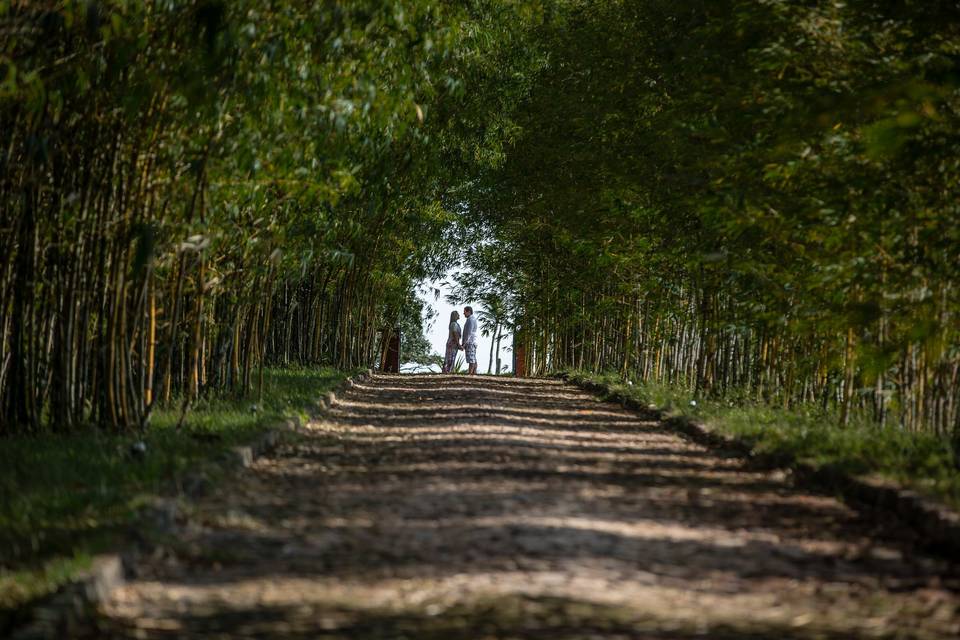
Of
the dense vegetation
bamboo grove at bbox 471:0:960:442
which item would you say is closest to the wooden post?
bamboo grove at bbox 471:0:960:442

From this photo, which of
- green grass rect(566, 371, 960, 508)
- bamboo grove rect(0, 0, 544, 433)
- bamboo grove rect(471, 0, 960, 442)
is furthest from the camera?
bamboo grove rect(471, 0, 960, 442)

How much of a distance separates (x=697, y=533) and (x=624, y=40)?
33.9ft

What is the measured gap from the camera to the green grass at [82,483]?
504 centimetres

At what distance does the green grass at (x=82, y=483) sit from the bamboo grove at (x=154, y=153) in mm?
417

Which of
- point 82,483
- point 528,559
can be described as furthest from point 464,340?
point 528,559

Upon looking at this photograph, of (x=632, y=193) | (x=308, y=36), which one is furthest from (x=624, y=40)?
(x=308, y=36)

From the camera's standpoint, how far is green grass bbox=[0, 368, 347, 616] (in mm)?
5039

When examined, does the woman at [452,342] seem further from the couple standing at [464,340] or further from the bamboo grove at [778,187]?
the bamboo grove at [778,187]

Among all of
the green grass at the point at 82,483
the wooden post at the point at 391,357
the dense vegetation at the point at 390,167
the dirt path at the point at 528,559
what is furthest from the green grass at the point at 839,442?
the wooden post at the point at 391,357

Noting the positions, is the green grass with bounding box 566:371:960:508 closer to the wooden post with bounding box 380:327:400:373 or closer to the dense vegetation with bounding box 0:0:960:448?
the dense vegetation with bounding box 0:0:960:448

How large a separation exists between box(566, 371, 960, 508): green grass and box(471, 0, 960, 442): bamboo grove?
1.28 ft

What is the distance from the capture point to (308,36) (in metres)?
9.41

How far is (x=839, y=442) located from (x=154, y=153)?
16.5 feet

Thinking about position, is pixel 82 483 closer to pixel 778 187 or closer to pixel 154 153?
pixel 154 153
